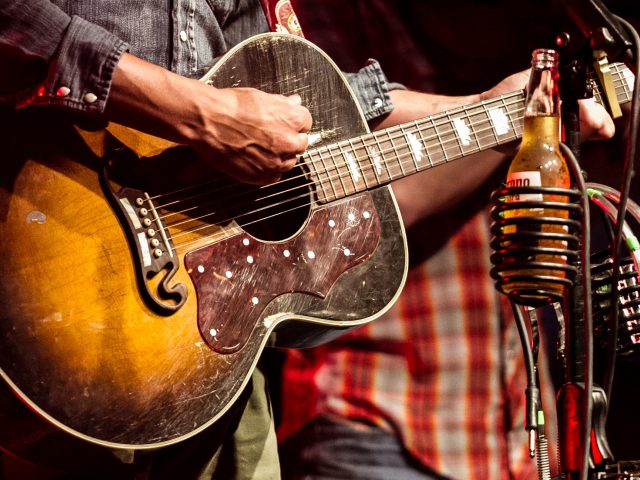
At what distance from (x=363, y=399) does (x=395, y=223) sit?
551 millimetres

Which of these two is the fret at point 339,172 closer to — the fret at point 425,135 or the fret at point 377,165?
the fret at point 377,165

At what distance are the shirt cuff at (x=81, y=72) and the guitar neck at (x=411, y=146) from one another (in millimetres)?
453

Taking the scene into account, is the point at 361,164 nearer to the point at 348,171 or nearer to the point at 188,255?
the point at 348,171

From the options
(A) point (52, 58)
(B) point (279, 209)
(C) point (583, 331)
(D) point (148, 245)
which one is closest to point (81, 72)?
(A) point (52, 58)

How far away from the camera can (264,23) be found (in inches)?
70.0

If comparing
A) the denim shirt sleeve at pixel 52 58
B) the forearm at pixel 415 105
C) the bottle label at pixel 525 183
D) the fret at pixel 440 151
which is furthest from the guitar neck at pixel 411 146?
the bottle label at pixel 525 183

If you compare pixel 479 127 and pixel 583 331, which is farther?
pixel 479 127

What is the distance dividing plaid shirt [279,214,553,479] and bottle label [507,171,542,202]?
1.02 meters

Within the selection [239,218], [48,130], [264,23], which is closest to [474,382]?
[239,218]

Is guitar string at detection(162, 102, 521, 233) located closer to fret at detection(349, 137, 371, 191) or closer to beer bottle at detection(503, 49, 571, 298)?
fret at detection(349, 137, 371, 191)

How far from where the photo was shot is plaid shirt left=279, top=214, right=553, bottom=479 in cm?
194

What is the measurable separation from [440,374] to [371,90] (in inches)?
30.6

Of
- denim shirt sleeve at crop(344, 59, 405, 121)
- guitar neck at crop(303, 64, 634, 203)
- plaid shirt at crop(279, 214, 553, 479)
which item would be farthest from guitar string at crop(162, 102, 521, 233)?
plaid shirt at crop(279, 214, 553, 479)

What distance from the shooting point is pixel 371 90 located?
5.75 feet
